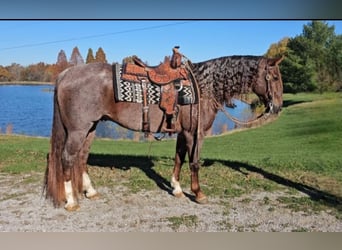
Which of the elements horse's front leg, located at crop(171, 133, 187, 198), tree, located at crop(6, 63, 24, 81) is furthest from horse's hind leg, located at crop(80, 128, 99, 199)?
tree, located at crop(6, 63, 24, 81)

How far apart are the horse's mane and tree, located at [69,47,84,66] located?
115cm

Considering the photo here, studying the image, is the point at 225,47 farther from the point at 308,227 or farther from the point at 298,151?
the point at 308,227


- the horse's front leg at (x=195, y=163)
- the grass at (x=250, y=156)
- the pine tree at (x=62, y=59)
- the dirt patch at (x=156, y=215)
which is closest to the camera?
the dirt patch at (x=156, y=215)

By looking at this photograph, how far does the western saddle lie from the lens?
2973 mm

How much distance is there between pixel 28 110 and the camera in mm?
3529

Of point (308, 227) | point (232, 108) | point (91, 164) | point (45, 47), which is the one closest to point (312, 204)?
point (308, 227)

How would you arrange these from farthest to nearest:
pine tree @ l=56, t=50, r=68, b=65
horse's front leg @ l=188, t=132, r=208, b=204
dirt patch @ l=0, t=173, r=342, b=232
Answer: pine tree @ l=56, t=50, r=68, b=65 → horse's front leg @ l=188, t=132, r=208, b=204 → dirt patch @ l=0, t=173, r=342, b=232

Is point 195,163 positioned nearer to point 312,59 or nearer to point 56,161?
point 56,161

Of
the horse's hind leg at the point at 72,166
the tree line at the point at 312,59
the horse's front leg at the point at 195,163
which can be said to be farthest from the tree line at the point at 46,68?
the tree line at the point at 312,59

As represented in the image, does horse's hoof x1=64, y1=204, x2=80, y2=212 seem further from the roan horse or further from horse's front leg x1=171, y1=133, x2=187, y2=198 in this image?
horse's front leg x1=171, y1=133, x2=187, y2=198

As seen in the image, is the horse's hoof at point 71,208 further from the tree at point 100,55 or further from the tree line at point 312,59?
the tree line at point 312,59

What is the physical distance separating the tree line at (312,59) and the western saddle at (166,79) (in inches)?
42.3

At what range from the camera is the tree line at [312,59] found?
11.4ft
